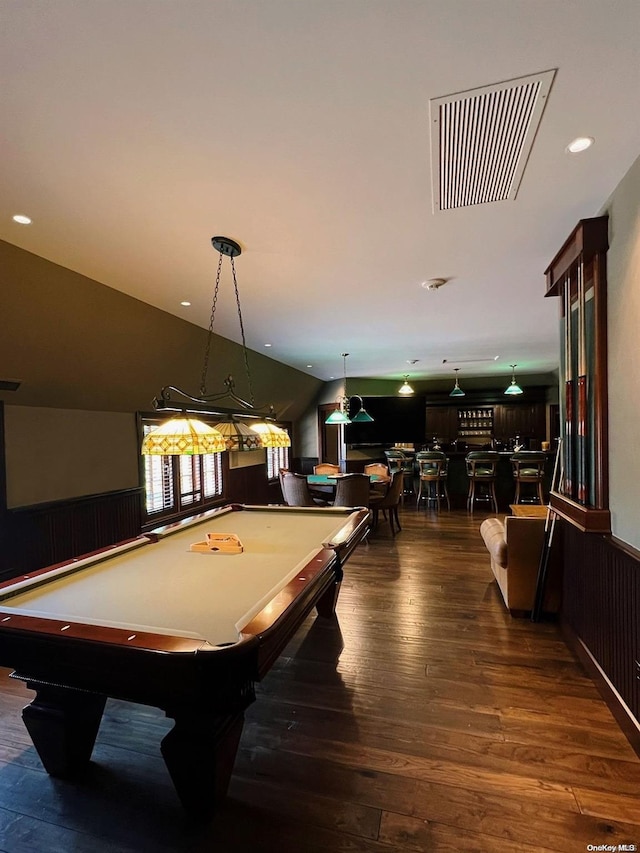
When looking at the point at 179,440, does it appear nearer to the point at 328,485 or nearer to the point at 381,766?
the point at 381,766

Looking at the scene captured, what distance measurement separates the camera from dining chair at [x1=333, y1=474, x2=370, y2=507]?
17.3 feet

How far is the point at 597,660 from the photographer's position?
2340mm

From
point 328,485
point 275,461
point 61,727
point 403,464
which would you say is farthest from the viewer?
point 403,464

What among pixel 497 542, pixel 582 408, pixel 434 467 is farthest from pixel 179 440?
pixel 434 467

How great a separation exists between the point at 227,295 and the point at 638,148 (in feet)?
9.12

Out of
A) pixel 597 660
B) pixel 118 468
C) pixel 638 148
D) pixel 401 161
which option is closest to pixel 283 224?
pixel 401 161

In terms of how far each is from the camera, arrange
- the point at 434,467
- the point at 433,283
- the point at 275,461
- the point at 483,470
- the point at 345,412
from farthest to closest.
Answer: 1. the point at 275,461
2. the point at 345,412
3. the point at 434,467
4. the point at 483,470
5. the point at 433,283

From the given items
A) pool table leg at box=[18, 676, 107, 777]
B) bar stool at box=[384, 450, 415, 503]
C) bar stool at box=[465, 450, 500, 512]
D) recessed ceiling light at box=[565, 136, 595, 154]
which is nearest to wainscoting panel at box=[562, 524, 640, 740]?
recessed ceiling light at box=[565, 136, 595, 154]

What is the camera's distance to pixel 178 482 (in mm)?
5562

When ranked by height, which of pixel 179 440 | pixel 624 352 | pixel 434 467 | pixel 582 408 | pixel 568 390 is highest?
pixel 624 352

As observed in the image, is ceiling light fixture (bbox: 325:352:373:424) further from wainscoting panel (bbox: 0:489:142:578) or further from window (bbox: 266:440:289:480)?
wainscoting panel (bbox: 0:489:142:578)

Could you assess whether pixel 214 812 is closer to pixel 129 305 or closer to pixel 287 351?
pixel 129 305

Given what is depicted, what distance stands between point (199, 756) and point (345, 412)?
6.77 metres

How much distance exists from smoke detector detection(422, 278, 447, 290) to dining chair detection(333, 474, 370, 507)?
108 inches
